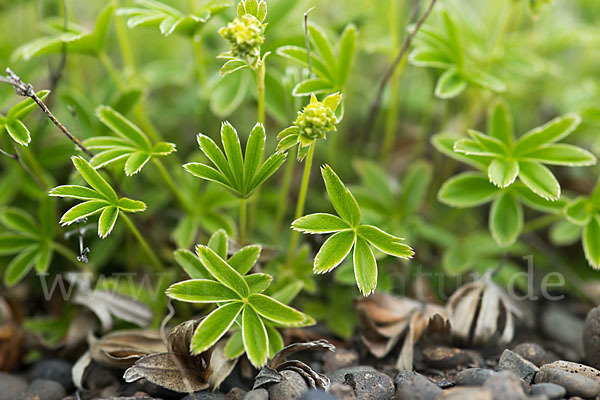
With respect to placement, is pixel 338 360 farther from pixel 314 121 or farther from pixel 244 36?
pixel 244 36

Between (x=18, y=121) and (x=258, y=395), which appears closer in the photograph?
(x=258, y=395)

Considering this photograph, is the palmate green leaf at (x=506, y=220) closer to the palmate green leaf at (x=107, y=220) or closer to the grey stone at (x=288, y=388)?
the grey stone at (x=288, y=388)

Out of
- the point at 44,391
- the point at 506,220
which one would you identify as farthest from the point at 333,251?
the point at 44,391

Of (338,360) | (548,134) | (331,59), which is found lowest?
(338,360)

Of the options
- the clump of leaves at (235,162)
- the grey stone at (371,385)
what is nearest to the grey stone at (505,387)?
the grey stone at (371,385)

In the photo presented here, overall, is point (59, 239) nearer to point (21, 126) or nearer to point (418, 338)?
point (21, 126)

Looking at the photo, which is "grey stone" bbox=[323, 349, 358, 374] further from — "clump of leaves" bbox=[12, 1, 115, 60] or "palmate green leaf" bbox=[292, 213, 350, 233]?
"clump of leaves" bbox=[12, 1, 115, 60]

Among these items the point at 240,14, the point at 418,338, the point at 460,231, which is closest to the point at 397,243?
the point at 418,338
